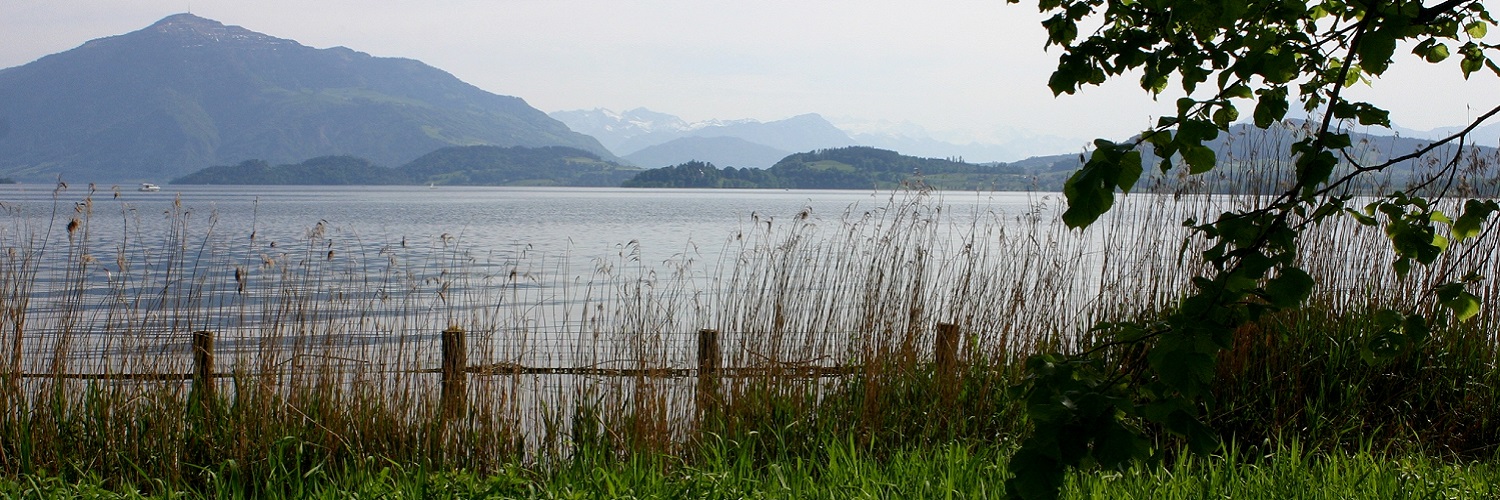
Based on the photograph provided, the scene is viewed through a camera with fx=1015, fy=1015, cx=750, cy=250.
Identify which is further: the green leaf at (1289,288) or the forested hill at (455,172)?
the forested hill at (455,172)

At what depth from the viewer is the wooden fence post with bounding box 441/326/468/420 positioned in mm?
4453

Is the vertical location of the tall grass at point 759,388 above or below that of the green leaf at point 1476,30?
below

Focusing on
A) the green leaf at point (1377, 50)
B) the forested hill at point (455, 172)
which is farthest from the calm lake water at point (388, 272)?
the forested hill at point (455, 172)

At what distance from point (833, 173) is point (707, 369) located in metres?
88.9

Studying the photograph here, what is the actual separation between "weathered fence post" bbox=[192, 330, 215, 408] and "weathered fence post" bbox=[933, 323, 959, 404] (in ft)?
10.5

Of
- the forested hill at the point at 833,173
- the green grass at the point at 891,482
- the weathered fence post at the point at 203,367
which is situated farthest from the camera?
the forested hill at the point at 833,173

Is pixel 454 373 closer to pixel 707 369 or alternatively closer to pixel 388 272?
pixel 707 369

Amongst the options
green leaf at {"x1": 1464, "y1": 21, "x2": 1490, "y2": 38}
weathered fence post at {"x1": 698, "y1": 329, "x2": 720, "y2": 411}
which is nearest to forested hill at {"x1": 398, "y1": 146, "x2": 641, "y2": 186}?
weathered fence post at {"x1": 698, "y1": 329, "x2": 720, "y2": 411}

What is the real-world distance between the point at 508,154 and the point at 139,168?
79116 mm

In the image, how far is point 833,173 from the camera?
92.9 metres

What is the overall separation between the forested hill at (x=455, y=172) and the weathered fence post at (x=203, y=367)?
437 ft

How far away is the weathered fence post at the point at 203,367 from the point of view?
441cm

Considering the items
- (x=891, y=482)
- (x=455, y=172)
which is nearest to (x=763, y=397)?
(x=891, y=482)

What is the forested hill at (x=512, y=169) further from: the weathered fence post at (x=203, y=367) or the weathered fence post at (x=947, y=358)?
the weathered fence post at (x=947, y=358)
